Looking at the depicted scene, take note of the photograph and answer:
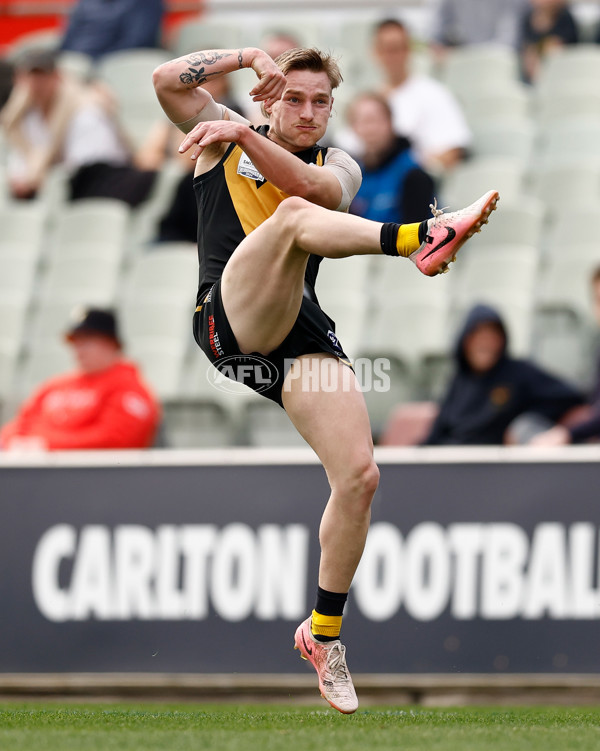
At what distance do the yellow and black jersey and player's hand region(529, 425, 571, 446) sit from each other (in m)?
3.04

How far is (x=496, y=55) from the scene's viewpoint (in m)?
11.6

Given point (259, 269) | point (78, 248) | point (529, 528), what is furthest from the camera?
point (78, 248)

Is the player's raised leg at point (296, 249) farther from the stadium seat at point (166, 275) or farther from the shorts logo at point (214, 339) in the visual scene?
the stadium seat at point (166, 275)

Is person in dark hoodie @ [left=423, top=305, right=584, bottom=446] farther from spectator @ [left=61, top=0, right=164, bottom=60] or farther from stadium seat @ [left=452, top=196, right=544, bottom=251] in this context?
spectator @ [left=61, top=0, right=164, bottom=60]

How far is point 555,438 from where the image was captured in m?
7.90

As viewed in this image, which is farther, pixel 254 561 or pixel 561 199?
pixel 561 199

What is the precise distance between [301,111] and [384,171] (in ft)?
14.1

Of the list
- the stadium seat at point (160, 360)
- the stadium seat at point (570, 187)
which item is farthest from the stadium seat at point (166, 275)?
the stadium seat at point (570, 187)

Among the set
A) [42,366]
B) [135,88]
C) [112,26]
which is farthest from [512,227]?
[112,26]

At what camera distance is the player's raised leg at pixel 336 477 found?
5.19 meters

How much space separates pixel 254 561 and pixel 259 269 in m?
3.06

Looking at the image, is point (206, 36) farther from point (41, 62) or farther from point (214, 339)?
point (214, 339)

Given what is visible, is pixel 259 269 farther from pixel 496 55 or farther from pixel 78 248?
pixel 496 55

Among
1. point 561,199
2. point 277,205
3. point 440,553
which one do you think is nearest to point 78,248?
point 561,199
